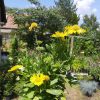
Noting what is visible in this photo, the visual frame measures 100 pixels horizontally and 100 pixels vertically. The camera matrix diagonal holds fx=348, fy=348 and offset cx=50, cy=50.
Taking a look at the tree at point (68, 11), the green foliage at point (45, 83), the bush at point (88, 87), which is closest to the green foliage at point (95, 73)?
the bush at point (88, 87)

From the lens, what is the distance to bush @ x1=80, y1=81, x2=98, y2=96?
14141mm

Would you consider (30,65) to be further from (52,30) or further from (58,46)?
(52,30)

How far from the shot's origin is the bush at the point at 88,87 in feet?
46.4

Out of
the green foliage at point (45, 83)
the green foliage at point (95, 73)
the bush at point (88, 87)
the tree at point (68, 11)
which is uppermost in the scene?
the tree at point (68, 11)

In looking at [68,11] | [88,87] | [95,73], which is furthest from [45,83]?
[68,11]

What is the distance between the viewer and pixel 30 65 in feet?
19.6

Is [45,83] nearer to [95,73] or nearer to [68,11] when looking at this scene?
[95,73]

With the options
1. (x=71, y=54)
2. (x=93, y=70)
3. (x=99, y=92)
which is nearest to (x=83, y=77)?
(x=93, y=70)

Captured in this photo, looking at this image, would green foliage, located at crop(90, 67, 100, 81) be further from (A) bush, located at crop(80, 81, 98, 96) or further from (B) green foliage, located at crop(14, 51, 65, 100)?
(B) green foliage, located at crop(14, 51, 65, 100)

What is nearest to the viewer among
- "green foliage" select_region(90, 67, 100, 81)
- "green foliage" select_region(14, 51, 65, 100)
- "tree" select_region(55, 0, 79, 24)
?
"green foliage" select_region(14, 51, 65, 100)

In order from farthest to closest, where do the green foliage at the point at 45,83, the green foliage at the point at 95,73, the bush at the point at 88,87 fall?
the green foliage at the point at 95,73 → the bush at the point at 88,87 → the green foliage at the point at 45,83

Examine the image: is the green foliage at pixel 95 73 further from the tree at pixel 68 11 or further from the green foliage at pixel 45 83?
the tree at pixel 68 11

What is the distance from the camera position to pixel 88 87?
1421 centimetres

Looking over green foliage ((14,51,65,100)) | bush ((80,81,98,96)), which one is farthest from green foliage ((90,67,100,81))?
green foliage ((14,51,65,100))
